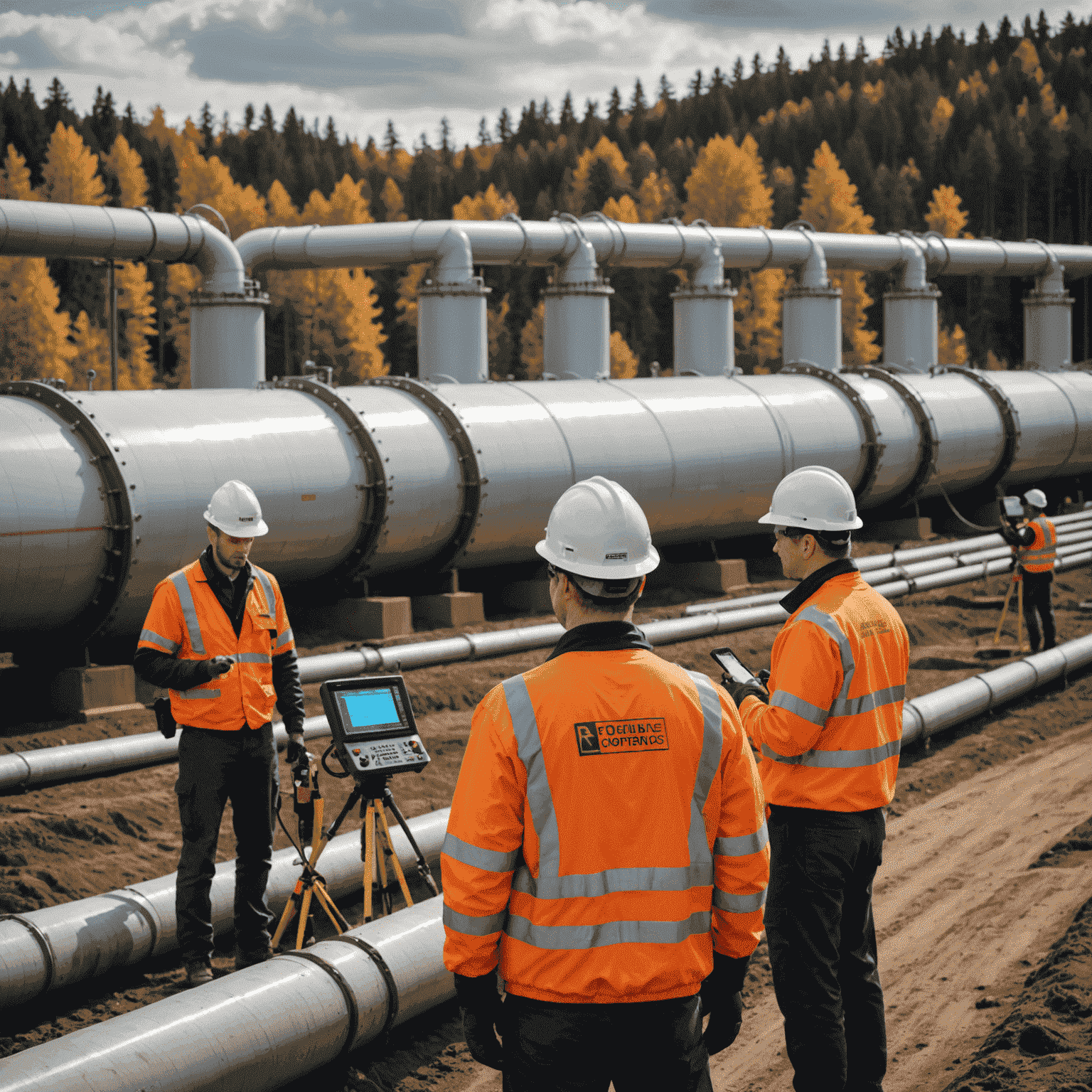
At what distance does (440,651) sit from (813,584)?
28.9ft

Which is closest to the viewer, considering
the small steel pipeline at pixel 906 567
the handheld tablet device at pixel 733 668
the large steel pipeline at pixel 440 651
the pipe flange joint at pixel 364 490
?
the handheld tablet device at pixel 733 668

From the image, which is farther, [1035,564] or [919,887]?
[1035,564]

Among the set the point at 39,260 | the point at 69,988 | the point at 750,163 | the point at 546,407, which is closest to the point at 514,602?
the point at 546,407

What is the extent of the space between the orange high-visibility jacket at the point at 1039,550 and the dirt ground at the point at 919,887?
1.99 meters

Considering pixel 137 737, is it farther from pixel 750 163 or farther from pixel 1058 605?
→ pixel 750 163

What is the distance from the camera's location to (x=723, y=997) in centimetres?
346

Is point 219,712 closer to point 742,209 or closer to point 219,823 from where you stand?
point 219,823

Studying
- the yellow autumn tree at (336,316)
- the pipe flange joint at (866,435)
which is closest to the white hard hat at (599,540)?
the pipe flange joint at (866,435)

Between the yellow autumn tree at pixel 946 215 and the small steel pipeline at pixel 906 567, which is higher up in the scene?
the yellow autumn tree at pixel 946 215

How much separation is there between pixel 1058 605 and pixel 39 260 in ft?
153

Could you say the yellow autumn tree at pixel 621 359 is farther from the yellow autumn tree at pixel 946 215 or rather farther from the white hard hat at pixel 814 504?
the white hard hat at pixel 814 504

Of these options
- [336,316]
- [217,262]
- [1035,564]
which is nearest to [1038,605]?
[1035,564]

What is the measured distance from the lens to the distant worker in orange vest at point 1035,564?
15.5 m

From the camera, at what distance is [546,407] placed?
16859 mm
